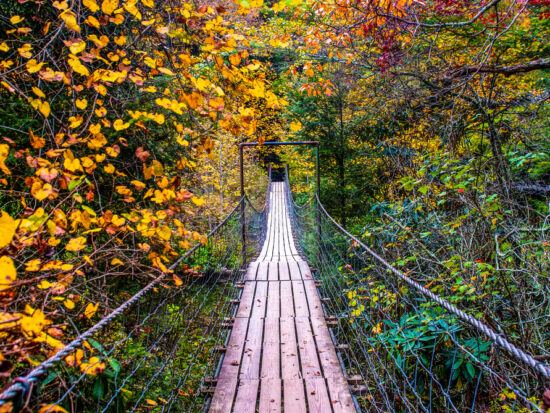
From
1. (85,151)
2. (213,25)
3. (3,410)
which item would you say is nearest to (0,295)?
(3,410)

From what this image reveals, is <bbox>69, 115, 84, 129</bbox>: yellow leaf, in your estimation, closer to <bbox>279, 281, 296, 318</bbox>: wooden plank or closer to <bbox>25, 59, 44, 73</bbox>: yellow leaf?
<bbox>25, 59, 44, 73</bbox>: yellow leaf

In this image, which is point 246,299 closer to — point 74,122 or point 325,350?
point 325,350

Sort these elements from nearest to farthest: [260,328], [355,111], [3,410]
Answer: [3,410], [260,328], [355,111]

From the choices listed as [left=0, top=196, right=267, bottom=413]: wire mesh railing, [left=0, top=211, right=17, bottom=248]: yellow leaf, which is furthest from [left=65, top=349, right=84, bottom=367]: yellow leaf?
[left=0, top=211, right=17, bottom=248]: yellow leaf

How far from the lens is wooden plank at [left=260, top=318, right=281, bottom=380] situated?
1.80 meters

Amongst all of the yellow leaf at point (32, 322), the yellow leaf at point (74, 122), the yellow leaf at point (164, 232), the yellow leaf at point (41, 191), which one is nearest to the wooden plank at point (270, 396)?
the yellow leaf at point (164, 232)

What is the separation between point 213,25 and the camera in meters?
1.24

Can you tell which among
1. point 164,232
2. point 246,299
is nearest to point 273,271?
point 246,299

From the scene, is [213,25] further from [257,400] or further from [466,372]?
[466,372]

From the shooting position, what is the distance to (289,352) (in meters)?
2.00

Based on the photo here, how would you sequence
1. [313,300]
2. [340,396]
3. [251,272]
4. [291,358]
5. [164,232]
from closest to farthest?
1. [164,232]
2. [340,396]
3. [291,358]
4. [313,300]
5. [251,272]

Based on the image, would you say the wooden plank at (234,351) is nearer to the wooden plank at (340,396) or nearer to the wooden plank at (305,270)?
the wooden plank at (340,396)

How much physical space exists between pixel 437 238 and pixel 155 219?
215cm

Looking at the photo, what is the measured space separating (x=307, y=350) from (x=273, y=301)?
0.83 meters
